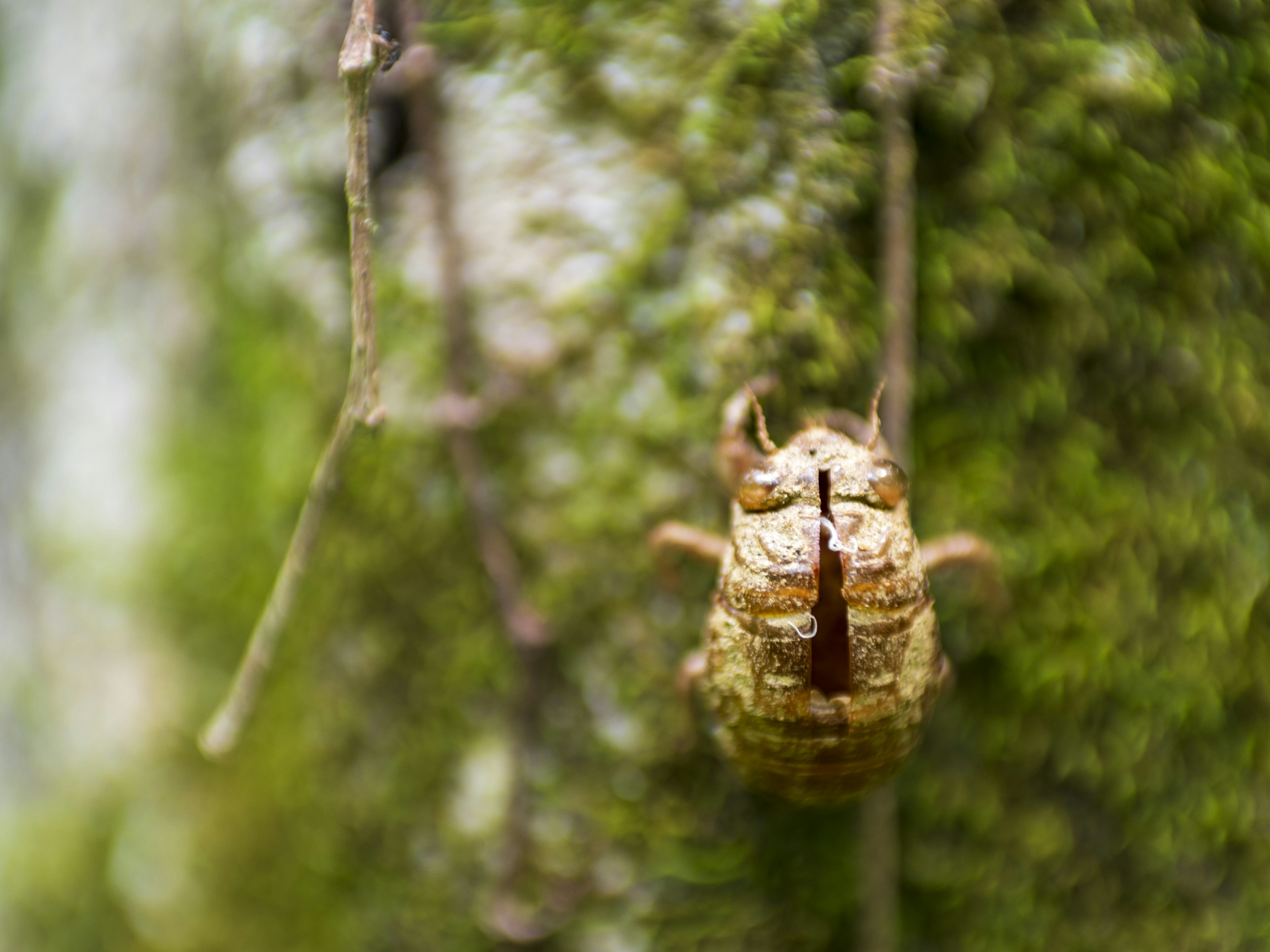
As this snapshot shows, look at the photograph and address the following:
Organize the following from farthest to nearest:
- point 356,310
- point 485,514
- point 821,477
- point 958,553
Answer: point 485,514 < point 958,553 < point 821,477 < point 356,310

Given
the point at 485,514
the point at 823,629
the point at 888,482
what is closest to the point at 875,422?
the point at 888,482

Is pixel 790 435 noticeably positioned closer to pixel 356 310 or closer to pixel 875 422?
pixel 875 422

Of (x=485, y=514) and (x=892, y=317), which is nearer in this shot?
(x=892, y=317)

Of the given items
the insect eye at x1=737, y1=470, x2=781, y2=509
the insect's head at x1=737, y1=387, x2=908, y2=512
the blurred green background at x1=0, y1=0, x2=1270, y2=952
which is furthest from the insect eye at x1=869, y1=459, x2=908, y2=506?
the blurred green background at x1=0, y1=0, x2=1270, y2=952

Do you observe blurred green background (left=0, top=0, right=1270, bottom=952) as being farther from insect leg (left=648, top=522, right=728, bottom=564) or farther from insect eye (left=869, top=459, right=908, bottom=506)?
insect eye (left=869, top=459, right=908, bottom=506)

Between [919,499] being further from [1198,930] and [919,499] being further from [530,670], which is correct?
[1198,930]

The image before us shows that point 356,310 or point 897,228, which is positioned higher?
point 356,310
